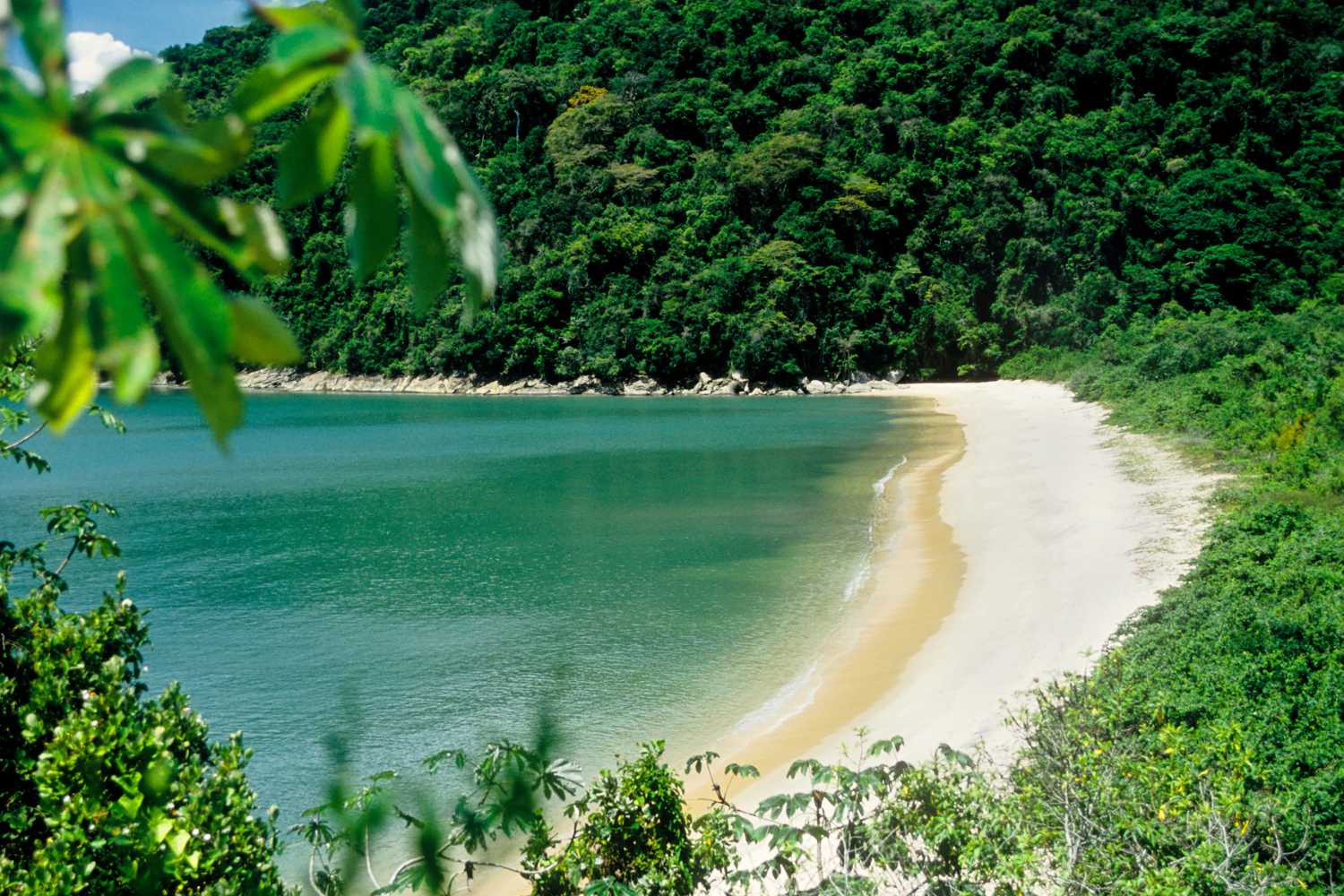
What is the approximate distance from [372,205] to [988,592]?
12.9m

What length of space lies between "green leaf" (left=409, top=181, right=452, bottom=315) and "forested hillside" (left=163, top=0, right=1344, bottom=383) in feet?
178

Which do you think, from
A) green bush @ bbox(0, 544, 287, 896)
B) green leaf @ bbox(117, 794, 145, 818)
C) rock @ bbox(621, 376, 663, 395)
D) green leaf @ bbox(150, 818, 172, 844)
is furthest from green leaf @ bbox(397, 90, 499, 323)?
rock @ bbox(621, 376, 663, 395)

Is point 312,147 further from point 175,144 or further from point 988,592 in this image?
point 988,592

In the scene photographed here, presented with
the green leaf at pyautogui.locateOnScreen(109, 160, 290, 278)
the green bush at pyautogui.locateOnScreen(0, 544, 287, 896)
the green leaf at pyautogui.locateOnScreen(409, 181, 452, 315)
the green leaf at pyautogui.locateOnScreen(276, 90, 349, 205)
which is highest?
the green leaf at pyautogui.locateOnScreen(276, 90, 349, 205)

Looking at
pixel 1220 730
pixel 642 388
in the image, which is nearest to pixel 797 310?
pixel 642 388

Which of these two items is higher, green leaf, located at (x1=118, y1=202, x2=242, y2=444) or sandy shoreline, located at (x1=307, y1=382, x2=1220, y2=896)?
green leaf, located at (x1=118, y1=202, x2=242, y2=444)

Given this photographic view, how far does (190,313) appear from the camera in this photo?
508 mm

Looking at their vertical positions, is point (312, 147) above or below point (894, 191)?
below

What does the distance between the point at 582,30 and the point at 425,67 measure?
1352cm

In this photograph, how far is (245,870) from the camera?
117 inches

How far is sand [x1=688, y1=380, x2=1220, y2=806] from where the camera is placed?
8.62 metres

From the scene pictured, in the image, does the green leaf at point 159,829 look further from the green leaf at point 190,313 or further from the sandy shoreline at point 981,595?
the sandy shoreline at point 981,595

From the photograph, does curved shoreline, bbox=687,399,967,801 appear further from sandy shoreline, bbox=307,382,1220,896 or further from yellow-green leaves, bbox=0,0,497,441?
yellow-green leaves, bbox=0,0,497,441

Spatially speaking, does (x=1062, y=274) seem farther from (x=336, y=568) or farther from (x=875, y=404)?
(x=336, y=568)
